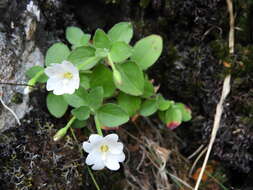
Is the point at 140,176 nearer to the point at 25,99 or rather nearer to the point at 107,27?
the point at 25,99

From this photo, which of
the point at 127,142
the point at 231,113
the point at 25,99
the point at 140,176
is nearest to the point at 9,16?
the point at 25,99

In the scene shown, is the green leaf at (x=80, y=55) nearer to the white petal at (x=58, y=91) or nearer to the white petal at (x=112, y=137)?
the white petal at (x=58, y=91)

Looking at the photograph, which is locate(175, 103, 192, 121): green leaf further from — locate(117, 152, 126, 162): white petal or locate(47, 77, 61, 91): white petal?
locate(47, 77, 61, 91): white petal

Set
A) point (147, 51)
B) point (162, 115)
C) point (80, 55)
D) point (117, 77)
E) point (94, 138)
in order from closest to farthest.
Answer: point (94, 138) < point (117, 77) < point (80, 55) < point (147, 51) < point (162, 115)

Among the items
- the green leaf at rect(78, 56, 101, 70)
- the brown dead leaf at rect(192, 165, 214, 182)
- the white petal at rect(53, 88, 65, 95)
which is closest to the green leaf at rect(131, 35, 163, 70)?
the green leaf at rect(78, 56, 101, 70)

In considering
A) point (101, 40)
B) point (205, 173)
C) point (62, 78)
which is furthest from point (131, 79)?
point (205, 173)

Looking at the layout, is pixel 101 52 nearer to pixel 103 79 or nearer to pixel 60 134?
pixel 103 79
